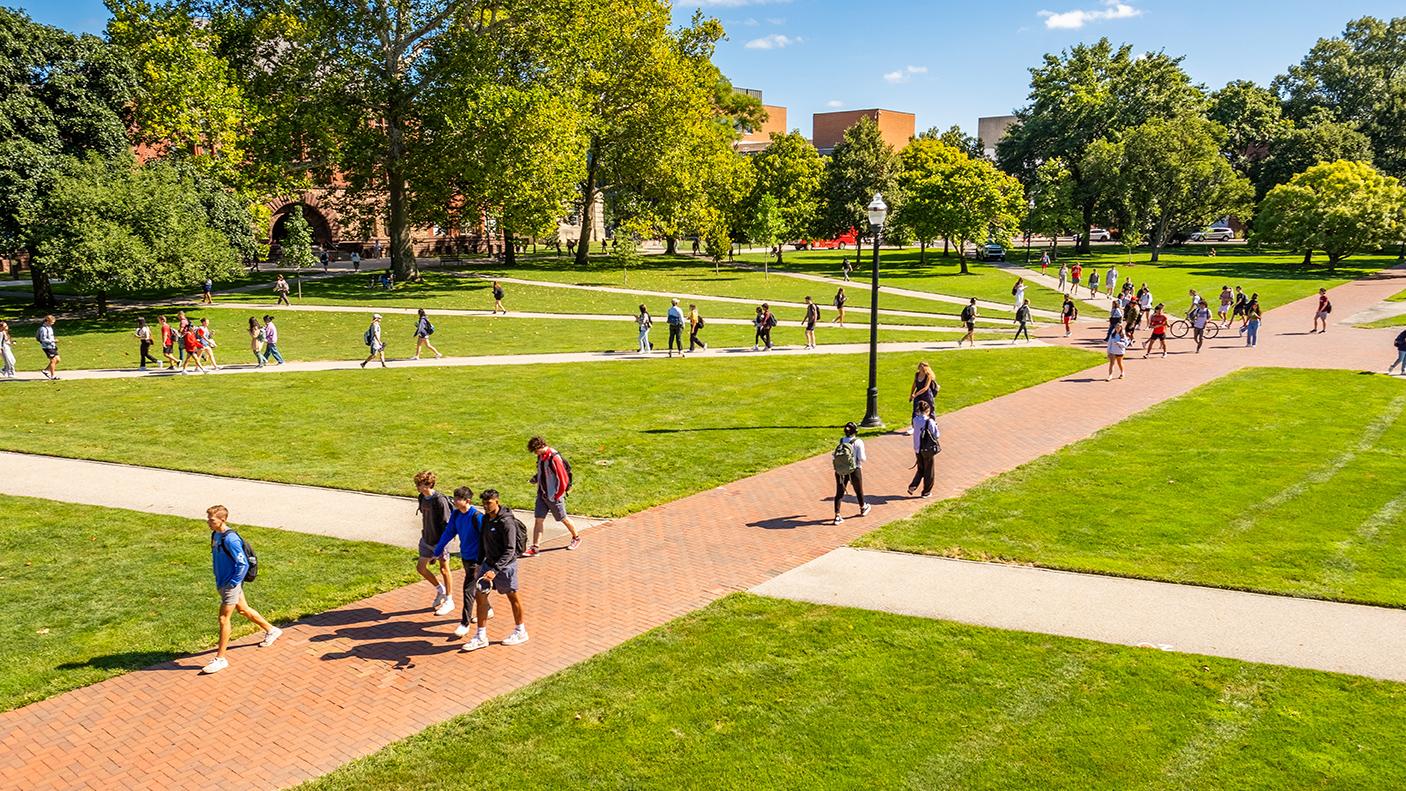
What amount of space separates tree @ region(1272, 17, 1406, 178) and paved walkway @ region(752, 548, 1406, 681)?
83.6 metres

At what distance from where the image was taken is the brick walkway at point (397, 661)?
689cm

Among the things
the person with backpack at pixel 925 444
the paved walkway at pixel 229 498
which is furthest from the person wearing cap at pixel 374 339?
the person with backpack at pixel 925 444

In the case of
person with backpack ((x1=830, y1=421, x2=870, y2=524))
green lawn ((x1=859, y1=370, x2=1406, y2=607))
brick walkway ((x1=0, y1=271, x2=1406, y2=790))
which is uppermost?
person with backpack ((x1=830, y1=421, x2=870, y2=524))

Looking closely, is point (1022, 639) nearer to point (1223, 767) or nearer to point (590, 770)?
point (1223, 767)

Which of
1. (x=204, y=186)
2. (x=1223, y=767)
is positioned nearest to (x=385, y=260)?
(x=204, y=186)

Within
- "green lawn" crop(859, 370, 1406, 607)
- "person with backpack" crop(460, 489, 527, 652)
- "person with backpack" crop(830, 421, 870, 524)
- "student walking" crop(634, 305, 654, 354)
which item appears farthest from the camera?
"student walking" crop(634, 305, 654, 354)

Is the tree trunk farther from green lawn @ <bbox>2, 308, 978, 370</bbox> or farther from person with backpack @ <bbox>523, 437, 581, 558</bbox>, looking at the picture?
person with backpack @ <bbox>523, 437, 581, 558</bbox>

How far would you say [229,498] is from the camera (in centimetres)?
1311

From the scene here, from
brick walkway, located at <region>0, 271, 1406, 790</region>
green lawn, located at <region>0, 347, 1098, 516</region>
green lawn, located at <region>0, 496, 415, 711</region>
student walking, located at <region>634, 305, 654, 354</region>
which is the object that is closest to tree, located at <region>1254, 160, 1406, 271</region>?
green lawn, located at <region>0, 347, 1098, 516</region>

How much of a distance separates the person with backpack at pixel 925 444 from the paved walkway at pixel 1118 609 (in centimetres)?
247

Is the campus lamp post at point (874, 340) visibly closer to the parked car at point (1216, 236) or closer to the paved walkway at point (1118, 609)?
the paved walkway at point (1118, 609)

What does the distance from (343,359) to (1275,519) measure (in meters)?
23.0

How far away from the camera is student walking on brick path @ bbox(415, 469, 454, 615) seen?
347 inches

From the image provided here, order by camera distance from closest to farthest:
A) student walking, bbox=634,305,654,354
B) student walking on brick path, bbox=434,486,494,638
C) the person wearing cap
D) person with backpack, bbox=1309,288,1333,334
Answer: student walking on brick path, bbox=434,486,494,638 → the person wearing cap → student walking, bbox=634,305,654,354 → person with backpack, bbox=1309,288,1333,334
